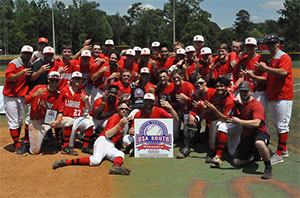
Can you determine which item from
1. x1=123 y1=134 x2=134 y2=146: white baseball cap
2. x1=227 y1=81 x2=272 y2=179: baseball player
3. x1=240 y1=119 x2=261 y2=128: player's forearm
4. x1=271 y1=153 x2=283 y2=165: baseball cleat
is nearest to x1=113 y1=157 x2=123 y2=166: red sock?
x1=123 y1=134 x2=134 y2=146: white baseball cap

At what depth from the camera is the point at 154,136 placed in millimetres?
6102

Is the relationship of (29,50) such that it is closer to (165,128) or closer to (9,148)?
(9,148)

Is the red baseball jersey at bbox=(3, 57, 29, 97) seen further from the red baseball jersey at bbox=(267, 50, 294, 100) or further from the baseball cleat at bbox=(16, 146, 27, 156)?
the red baseball jersey at bbox=(267, 50, 294, 100)

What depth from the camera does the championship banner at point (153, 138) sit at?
607 centimetres

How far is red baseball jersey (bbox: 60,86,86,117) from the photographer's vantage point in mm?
6547

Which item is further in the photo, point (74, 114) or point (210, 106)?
point (74, 114)

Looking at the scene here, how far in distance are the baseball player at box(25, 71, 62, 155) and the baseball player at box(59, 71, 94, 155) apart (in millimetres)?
179

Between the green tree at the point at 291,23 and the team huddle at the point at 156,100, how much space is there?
5093cm

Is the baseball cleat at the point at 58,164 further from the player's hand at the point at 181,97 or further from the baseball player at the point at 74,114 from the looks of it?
the player's hand at the point at 181,97

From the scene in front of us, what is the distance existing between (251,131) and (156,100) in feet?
7.59

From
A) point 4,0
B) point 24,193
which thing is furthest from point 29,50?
point 4,0

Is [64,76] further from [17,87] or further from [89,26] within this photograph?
[89,26]

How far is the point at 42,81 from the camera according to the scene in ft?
22.9

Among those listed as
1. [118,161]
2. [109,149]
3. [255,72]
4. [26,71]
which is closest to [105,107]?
[109,149]
